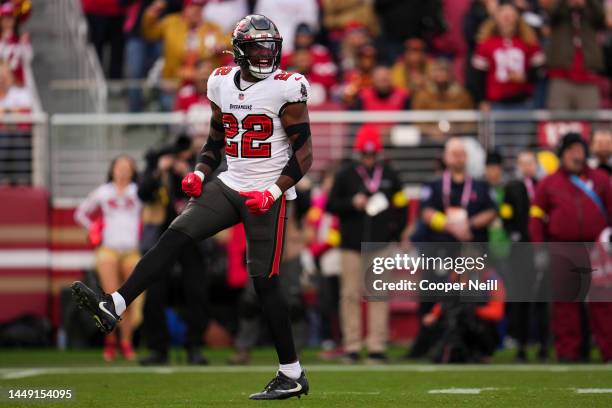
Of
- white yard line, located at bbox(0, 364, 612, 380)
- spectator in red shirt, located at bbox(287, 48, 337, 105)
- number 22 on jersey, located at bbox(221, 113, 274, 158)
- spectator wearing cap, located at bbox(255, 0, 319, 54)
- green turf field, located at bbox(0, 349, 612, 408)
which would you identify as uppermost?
spectator wearing cap, located at bbox(255, 0, 319, 54)

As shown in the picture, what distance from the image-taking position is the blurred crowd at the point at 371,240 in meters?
13.0

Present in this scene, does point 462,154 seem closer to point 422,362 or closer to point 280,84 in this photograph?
point 422,362

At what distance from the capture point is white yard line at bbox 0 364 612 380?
463 inches

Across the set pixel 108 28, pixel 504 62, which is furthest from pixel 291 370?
A: pixel 108 28

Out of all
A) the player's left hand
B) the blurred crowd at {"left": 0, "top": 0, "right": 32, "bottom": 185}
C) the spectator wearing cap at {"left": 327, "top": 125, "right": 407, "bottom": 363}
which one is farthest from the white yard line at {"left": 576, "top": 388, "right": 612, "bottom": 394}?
the blurred crowd at {"left": 0, "top": 0, "right": 32, "bottom": 185}

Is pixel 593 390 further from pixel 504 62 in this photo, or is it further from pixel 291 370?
pixel 504 62

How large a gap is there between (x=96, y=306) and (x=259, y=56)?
1886mm

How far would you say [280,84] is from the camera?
350 inches

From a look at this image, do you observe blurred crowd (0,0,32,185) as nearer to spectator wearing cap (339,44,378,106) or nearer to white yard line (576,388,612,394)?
spectator wearing cap (339,44,378,106)

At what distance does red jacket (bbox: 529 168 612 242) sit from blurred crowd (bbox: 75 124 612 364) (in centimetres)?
1

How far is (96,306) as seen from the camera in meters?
8.35

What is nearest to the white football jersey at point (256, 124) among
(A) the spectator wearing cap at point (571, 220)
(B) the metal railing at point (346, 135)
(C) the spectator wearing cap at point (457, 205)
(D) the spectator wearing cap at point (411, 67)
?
Answer: (A) the spectator wearing cap at point (571, 220)

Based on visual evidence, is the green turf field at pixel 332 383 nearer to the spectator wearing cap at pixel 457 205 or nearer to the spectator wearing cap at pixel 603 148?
the spectator wearing cap at pixel 457 205

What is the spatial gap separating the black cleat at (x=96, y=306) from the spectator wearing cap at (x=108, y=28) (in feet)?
34.9
